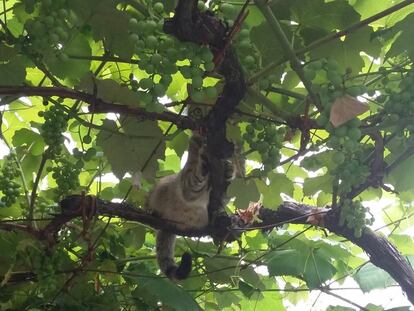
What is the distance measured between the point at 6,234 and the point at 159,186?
15.6 inches

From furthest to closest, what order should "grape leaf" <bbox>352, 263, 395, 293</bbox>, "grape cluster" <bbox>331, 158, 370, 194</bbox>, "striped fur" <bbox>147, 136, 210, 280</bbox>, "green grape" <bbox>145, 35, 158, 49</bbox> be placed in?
1. "grape leaf" <bbox>352, 263, 395, 293</bbox>
2. "striped fur" <bbox>147, 136, 210, 280</bbox>
3. "grape cluster" <bbox>331, 158, 370, 194</bbox>
4. "green grape" <bbox>145, 35, 158, 49</bbox>

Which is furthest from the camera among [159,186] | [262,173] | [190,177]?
[159,186]

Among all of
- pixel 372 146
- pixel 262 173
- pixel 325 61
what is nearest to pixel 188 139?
pixel 262 173

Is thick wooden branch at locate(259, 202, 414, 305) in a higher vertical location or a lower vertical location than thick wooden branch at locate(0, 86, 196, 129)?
lower

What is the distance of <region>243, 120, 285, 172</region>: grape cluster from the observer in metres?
1.21

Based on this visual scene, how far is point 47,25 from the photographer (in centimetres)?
96

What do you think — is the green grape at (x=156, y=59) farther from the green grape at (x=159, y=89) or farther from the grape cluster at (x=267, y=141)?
the grape cluster at (x=267, y=141)

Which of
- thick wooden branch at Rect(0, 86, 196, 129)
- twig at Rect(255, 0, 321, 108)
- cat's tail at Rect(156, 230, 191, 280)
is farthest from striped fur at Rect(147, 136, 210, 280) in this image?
twig at Rect(255, 0, 321, 108)

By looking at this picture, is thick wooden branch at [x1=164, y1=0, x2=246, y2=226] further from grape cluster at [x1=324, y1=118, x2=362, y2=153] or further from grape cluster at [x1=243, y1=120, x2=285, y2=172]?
grape cluster at [x1=324, y1=118, x2=362, y2=153]

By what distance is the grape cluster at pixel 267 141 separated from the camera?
1207 mm

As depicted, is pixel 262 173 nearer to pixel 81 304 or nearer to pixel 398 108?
pixel 398 108

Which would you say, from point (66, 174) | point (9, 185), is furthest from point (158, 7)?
point (9, 185)

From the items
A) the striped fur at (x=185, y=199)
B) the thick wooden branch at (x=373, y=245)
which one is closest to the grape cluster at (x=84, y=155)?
the striped fur at (x=185, y=199)

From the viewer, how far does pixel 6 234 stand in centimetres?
153
